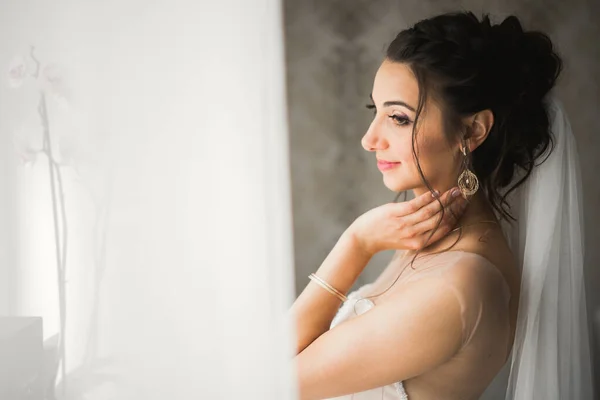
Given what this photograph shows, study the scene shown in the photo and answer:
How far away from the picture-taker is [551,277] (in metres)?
1.10

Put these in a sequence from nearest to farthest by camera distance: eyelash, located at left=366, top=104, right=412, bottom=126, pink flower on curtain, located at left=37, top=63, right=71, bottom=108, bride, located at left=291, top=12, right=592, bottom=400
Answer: pink flower on curtain, located at left=37, top=63, right=71, bottom=108, bride, located at left=291, top=12, right=592, bottom=400, eyelash, located at left=366, top=104, right=412, bottom=126

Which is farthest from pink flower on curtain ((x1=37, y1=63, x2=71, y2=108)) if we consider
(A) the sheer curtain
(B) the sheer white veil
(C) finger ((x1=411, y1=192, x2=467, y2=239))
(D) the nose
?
(B) the sheer white veil

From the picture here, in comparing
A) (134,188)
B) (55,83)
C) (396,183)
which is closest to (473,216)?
(396,183)

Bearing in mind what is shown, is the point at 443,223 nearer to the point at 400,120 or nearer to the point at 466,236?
the point at 466,236

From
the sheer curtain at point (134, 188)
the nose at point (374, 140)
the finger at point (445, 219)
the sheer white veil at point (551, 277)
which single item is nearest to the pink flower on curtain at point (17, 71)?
the sheer curtain at point (134, 188)

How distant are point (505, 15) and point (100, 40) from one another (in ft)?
2.88

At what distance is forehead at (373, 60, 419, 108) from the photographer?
110 centimetres

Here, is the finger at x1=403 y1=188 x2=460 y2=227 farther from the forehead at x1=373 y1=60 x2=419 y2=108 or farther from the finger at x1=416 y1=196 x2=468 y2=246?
the forehead at x1=373 y1=60 x2=419 y2=108

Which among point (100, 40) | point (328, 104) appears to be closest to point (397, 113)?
point (328, 104)

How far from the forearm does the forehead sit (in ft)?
1.06

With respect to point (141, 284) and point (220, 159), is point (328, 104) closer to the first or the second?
point (220, 159)

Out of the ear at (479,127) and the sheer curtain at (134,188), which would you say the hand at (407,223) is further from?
the sheer curtain at (134,188)

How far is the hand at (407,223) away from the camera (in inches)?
44.6

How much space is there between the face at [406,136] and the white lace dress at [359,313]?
27 cm
